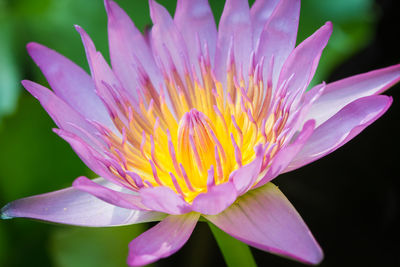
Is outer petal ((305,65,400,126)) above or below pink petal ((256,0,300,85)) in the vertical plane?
below

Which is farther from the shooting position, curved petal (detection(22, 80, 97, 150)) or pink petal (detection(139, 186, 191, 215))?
curved petal (detection(22, 80, 97, 150))

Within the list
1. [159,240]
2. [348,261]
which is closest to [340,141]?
[159,240]

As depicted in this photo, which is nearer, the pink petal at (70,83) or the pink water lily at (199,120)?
the pink water lily at (199,120)

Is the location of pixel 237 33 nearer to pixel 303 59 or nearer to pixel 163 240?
pixel 303 59

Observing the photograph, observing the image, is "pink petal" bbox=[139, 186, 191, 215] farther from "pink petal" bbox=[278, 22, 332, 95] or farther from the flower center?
"pink petal" bbox=[278, 22, 332, 95]

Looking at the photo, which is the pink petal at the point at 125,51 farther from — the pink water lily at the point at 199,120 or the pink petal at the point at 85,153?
the pink petal at the point at 85,153

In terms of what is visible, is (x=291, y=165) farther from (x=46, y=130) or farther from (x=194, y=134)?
(x=46, y=130)

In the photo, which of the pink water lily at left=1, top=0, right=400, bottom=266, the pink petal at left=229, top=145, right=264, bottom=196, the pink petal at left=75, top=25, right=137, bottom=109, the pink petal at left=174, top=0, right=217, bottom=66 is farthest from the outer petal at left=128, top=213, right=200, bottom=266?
the pink petal at left=174, top=0, right=217, bottom=66

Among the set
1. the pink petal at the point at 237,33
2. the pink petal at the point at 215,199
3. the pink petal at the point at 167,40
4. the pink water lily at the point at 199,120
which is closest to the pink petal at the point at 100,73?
the pink water lily at the point at 199,120
